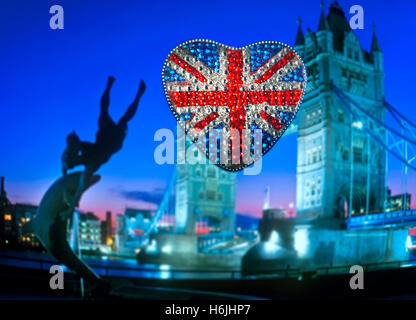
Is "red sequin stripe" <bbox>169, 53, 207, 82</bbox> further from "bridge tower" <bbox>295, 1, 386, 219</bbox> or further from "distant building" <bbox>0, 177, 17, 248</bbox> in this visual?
"bridge tower" <bbox>295, 1, 386, 219</bbox>

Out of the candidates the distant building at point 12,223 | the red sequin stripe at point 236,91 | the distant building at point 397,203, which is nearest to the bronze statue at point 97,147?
the distant building at point 12,223

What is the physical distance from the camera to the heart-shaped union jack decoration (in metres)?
15.8

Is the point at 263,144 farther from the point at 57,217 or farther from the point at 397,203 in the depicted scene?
the point at 397,203

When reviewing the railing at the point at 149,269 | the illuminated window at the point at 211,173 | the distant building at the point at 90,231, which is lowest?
the distant building at the point at 90,231

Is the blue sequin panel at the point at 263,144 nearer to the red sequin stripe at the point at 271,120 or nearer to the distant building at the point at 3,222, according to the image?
the red sequin stripe at the point at 271,120

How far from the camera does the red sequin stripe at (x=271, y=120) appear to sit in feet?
54.4

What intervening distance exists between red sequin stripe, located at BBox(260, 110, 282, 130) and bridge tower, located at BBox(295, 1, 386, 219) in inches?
912

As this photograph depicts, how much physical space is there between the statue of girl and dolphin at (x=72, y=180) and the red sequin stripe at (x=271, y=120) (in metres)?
6.10

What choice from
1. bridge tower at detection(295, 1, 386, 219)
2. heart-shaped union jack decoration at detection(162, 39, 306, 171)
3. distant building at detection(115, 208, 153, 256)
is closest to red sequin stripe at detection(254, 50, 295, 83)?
heart-shaped union jack decoration at detection(162, 39, 306, 171)

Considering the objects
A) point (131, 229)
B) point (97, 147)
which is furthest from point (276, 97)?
point (131, 229)
